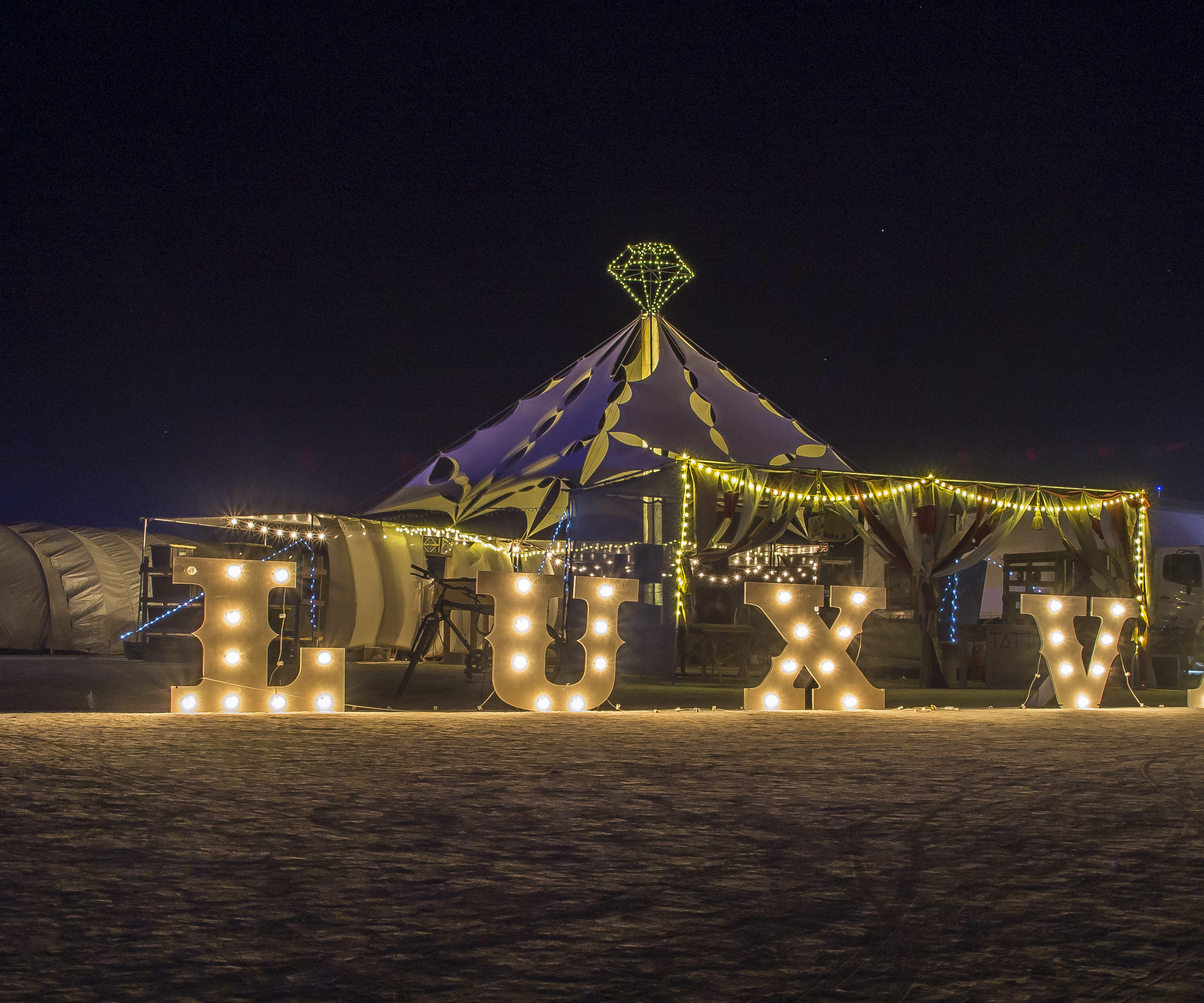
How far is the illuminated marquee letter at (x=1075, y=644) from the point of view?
29.8 ft

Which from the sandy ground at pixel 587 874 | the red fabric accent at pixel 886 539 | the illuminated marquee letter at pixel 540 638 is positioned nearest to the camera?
the sandy ground at pixel 587 874

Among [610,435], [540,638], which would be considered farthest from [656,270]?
[540,638]

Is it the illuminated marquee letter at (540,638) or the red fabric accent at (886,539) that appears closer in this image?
the illuminated marquee letter at (540,638)

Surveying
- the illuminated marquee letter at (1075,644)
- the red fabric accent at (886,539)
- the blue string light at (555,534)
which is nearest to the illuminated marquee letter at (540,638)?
the illuminated marquee letter at (1075,644)

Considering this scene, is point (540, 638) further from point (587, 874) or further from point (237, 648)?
point (587, 874)

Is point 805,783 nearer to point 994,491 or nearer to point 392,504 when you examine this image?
point 994,491

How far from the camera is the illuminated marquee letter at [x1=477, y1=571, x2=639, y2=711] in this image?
7496 millimetres

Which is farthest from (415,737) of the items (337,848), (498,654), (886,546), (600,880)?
(886,546)

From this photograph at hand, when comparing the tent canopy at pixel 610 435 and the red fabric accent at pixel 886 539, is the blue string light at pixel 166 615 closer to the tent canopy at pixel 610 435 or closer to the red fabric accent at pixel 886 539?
the tent canopy at pixel 610 435

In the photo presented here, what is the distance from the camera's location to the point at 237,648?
7.11 m

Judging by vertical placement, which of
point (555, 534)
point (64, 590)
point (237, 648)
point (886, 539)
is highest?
point (555, 534)

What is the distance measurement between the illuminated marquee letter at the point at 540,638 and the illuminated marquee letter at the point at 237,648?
43.0 inches

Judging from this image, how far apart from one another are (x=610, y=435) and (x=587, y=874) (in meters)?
15.7

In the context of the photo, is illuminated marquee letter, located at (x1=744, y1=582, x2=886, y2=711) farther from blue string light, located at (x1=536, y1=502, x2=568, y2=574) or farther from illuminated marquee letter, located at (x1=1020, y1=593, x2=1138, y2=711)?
blue string light, located at (x1=536, y1=502, x2=568, y2=574)
